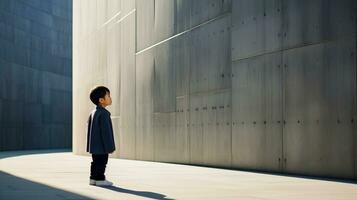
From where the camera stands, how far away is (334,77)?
975cm

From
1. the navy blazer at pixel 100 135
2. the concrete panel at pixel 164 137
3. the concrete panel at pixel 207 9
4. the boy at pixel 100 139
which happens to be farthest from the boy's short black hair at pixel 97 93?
the concrete panel at pixel 164 137

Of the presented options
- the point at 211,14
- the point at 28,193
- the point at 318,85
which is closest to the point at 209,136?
the point at 211,14

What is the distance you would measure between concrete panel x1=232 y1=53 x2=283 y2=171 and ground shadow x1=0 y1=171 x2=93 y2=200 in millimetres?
4436

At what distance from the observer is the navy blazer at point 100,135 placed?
8.88 metres

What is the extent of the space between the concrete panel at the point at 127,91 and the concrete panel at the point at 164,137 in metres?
1.60

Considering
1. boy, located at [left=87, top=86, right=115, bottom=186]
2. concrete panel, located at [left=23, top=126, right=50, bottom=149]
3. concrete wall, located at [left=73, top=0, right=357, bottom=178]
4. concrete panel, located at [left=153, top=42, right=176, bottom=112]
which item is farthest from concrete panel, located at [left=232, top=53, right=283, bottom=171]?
concrete panel, located at [left=23, top=126, right=50, bottom=149]

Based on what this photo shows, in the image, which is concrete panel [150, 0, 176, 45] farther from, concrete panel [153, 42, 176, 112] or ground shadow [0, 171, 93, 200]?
ground shadow [0, 171, 93, 200]

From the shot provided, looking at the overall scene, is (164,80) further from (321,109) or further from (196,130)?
(321,109)

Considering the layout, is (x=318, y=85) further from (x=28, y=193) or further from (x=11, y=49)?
(x=11, y=49)

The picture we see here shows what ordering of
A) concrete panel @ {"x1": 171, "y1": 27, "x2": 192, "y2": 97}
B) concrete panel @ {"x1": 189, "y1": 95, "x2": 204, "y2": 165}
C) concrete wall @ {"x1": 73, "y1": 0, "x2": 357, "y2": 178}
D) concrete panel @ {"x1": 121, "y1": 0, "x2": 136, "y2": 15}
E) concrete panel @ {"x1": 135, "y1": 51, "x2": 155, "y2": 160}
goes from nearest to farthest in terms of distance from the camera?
concrete wall @ {"x1": 73, "y1": 0, "x2": 357, "y2": 178}
concrete panel @ {"x1": 189, "y1": 95, "x2": 204, "y2": 165}
concrete panel @ {"x1": 171, "y1": 27, "x2": 192, "y2": 97}
concrete panel @ {"x1": 135, "y1": 51, "x2": 155, "y2": 160}
concrete panel @ {"x1": 121, "y1": 0, "x2": 136, "y2": 15}

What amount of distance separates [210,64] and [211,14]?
44.4 inches

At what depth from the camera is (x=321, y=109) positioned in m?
9.97

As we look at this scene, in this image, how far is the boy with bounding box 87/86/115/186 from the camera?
8.88m

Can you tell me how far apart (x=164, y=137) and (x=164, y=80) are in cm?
151
